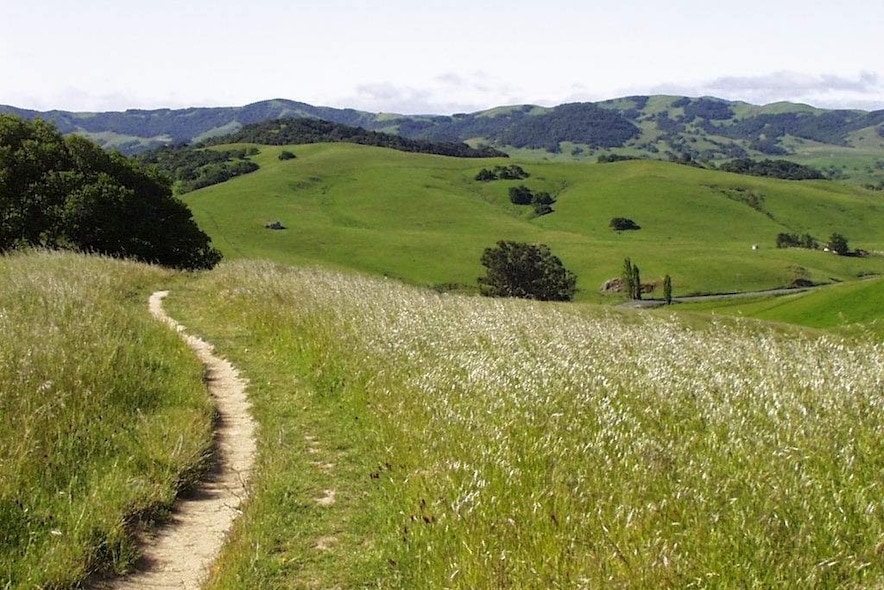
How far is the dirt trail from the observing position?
18.8ft

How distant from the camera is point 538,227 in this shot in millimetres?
→ 169625

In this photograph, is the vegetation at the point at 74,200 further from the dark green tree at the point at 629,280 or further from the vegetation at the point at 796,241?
the vegetation at the point at 796,241

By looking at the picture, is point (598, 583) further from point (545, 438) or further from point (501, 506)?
point (545, 438)

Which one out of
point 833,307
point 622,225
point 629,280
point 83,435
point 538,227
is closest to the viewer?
point 83,435

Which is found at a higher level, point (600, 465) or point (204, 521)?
point (600, 465)

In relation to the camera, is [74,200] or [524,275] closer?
[74,200]

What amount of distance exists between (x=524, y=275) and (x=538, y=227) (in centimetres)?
5855

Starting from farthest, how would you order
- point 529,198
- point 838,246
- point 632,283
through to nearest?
point 529,198 → point 838,246 → point 632,283

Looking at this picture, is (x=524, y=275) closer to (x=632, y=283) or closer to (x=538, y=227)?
(x=632, y=283)

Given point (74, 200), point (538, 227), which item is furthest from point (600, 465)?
point (538, 227)

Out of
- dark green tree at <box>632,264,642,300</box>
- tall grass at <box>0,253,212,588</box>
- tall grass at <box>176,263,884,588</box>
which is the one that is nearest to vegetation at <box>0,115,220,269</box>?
tall grass at <box>0,253,212,588</box>

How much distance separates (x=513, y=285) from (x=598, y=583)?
109 meters

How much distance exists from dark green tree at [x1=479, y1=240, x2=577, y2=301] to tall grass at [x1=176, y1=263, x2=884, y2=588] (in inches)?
3939

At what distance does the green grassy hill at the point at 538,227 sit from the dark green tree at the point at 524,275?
19.1ft
